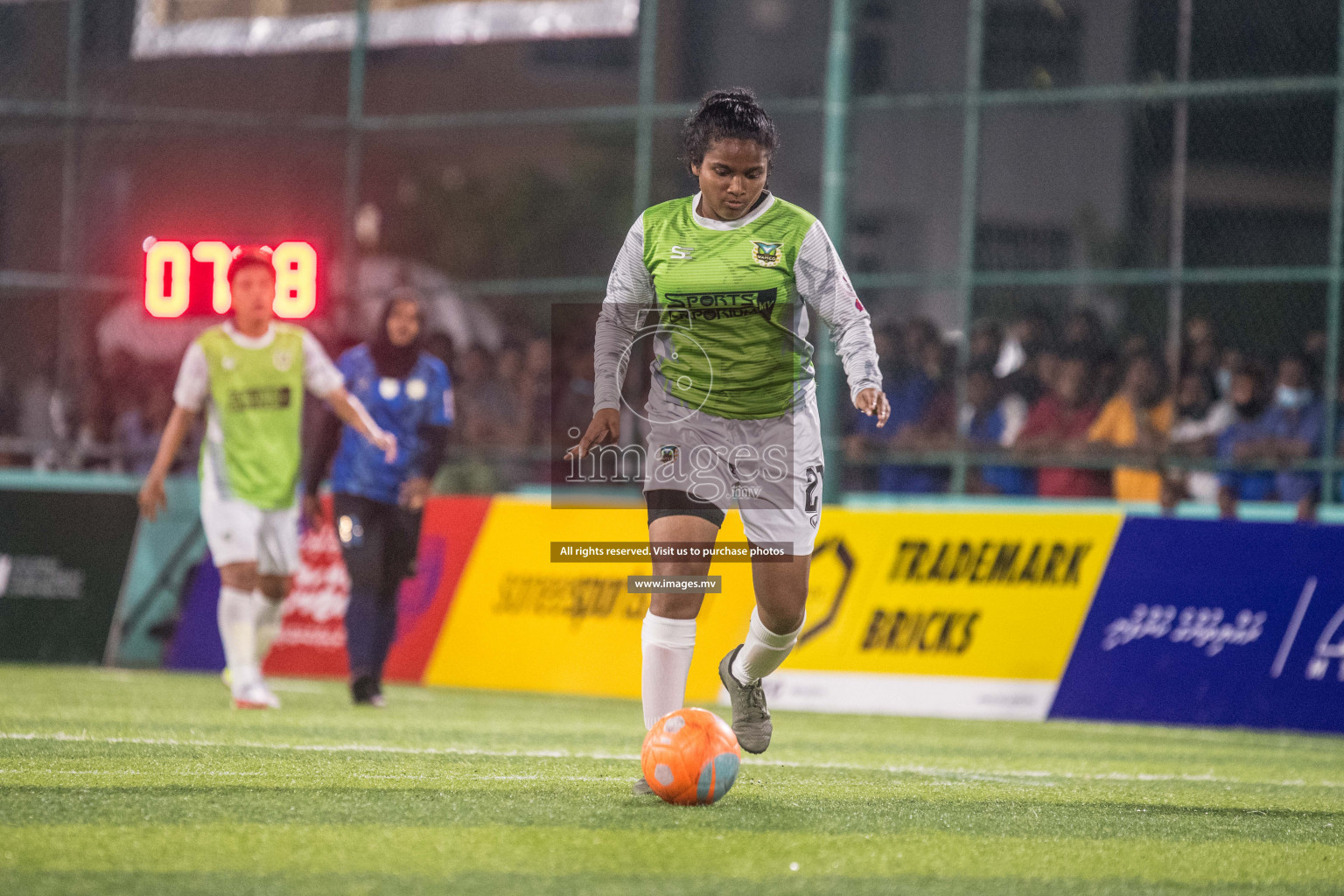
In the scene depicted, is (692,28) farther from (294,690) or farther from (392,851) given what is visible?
(392,851)

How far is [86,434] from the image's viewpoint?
670 inches

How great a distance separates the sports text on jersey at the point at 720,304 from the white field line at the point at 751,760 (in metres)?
2.06

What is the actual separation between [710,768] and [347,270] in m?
12.6

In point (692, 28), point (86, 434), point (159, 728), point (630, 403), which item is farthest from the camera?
point (692, 28)

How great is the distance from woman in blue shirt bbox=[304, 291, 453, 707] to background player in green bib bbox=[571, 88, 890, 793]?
4497 millimetres

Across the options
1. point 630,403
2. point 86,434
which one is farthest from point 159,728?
point 86,434

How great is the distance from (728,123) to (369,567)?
5.22m

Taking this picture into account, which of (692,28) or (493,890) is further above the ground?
(692,28)

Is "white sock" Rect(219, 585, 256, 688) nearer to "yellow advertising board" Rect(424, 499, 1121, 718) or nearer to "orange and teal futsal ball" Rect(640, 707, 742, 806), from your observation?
"yellow advertising board" Rect(424, 499, 1121, 718)

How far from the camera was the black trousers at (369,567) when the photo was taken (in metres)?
10.6

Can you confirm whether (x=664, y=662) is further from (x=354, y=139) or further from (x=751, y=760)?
(x=354, y=139)

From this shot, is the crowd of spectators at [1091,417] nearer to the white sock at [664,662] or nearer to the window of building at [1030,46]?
the window of building at [1030,46]

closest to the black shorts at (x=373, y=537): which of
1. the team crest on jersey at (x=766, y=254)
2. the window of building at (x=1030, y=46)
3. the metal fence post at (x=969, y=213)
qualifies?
the team crest on jersey at (x=766, y=254)

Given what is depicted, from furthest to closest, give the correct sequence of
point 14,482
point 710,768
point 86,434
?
point 86,434 < point 14,482 < point 710,768
